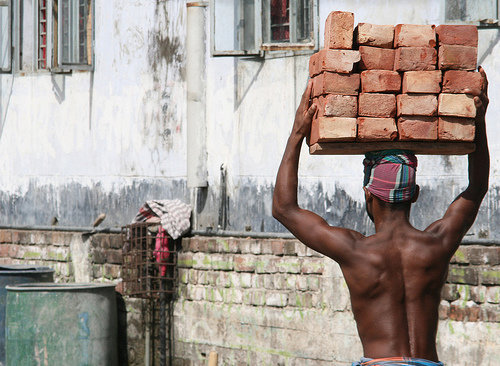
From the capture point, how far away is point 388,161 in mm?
4438

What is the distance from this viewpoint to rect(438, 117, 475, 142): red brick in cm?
455

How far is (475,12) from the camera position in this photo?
777cm

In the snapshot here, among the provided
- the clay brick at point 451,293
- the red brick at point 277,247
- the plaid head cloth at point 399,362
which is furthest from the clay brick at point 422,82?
the red brick at point 277,247

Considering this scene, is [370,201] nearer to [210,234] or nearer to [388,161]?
[388,161]

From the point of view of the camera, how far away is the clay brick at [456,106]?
14.9 ft

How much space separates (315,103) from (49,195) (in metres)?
8.10

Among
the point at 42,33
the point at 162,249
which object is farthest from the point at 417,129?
the point at 42,33

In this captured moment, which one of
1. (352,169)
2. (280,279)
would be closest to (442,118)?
(352,169)

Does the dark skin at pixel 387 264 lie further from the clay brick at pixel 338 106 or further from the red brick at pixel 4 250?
the red brick at pixel 4 250

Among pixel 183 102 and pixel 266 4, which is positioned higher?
pixel 266 4

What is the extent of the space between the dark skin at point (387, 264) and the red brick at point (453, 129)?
1.30 ft

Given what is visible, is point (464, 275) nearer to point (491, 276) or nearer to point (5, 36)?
point (491, 276)

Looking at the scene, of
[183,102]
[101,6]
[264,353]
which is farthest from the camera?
[101,6]

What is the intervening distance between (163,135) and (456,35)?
6225mm
